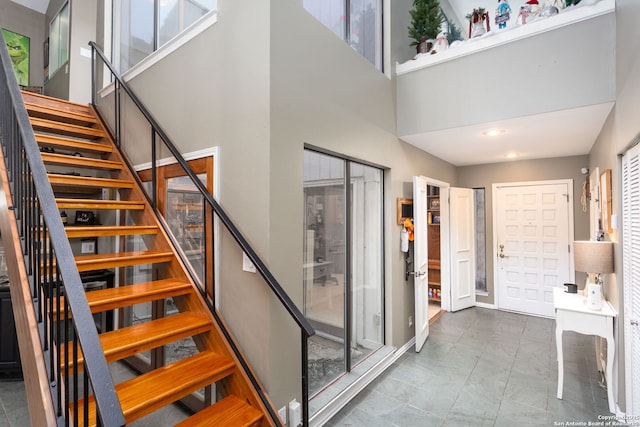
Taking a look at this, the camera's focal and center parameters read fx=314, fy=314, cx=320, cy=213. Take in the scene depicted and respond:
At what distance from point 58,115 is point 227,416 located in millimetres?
3505

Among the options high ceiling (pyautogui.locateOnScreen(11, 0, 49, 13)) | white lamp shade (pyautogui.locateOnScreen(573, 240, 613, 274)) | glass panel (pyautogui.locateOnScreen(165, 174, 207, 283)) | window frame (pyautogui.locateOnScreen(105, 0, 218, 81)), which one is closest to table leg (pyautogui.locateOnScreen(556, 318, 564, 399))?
white lamp shade (pyautogui.locateOnScreen(573, 240, 613, 274))

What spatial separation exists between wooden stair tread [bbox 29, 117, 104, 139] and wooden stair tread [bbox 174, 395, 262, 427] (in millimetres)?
2963

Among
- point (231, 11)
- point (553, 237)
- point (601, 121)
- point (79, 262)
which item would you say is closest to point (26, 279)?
point (79, 262)

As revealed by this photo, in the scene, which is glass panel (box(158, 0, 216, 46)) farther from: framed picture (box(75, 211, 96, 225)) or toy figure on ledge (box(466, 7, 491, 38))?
toy figure on ledge (box(466, 7, 491, 38))

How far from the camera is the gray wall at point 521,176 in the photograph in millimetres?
4586

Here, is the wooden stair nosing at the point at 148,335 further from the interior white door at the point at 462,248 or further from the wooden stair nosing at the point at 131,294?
the interior white door at the point at 462,248

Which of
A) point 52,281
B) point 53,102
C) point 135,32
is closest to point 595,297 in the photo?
point 52,281

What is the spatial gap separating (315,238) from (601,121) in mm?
2944

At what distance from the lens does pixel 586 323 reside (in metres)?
2.61

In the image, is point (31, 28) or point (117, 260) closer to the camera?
point (117, 260)

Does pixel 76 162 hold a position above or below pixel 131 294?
above

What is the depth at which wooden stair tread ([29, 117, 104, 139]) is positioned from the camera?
10.0 feet

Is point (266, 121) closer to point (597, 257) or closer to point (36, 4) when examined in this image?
point (597, 257)

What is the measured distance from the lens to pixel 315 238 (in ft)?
8.74
